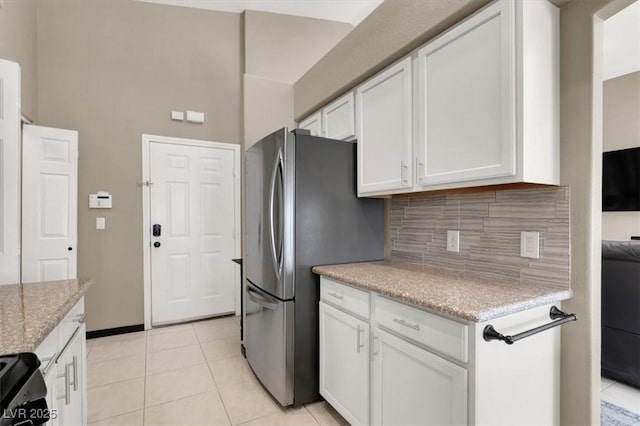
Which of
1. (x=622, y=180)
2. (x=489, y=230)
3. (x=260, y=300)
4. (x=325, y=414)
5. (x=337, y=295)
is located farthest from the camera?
(x=622, y=180)

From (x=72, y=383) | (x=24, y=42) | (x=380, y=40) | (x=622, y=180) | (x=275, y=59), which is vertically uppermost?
(x=275, y=59)

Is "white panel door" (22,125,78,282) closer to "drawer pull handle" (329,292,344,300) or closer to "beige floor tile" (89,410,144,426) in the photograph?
"beige floor tile" (89,410,144,426)

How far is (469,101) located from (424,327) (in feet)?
3.47

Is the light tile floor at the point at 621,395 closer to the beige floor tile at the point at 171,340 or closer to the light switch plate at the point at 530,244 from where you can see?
the light switch plate at the point at 530,244

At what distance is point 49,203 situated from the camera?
2.79 m

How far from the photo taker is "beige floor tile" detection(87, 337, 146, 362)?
2.79 metres

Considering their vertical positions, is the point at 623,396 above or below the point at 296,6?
below

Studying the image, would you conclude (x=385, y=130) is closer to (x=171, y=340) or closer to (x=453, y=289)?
(x=453, y=289)

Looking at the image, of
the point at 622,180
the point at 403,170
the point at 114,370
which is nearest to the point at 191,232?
the point at 114,370

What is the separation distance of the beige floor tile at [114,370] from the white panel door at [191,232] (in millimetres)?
796

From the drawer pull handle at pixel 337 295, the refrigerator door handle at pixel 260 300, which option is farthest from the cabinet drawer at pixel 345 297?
the refrigerator door handle at pixel 260 300

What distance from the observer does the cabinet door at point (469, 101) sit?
1347 mm

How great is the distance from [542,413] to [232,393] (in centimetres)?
183

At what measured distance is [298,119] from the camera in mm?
3201
